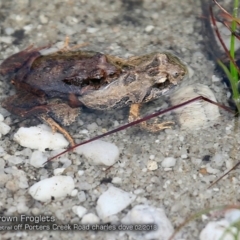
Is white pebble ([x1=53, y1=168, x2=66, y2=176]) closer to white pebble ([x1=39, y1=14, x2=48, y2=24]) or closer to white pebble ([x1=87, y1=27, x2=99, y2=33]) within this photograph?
white pebble ([x1=87, y1=27, x2=99, y2=33])

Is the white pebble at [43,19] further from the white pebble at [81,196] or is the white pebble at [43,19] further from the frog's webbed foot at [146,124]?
the white pebble at [81,196]

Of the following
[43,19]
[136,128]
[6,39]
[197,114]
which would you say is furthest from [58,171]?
[43,19]

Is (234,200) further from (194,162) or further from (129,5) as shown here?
(129,5)

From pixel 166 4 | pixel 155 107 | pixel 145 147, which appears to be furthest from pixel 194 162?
pixel 166 4

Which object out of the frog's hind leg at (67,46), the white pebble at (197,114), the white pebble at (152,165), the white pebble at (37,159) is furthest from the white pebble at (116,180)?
the frog's hind leg at (67,46)

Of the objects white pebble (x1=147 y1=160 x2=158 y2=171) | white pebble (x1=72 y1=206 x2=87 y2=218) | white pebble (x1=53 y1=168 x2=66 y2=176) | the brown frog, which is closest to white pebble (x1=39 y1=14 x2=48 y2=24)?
the brown frog

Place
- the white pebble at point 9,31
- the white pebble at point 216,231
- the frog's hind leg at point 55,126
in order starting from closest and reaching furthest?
1. the white pebble at point 216,231
2. the frog's hind leg at point 55,126
3. the white pebble at point 9,31

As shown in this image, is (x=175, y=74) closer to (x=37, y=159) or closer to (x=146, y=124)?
(x=146, y=124)
